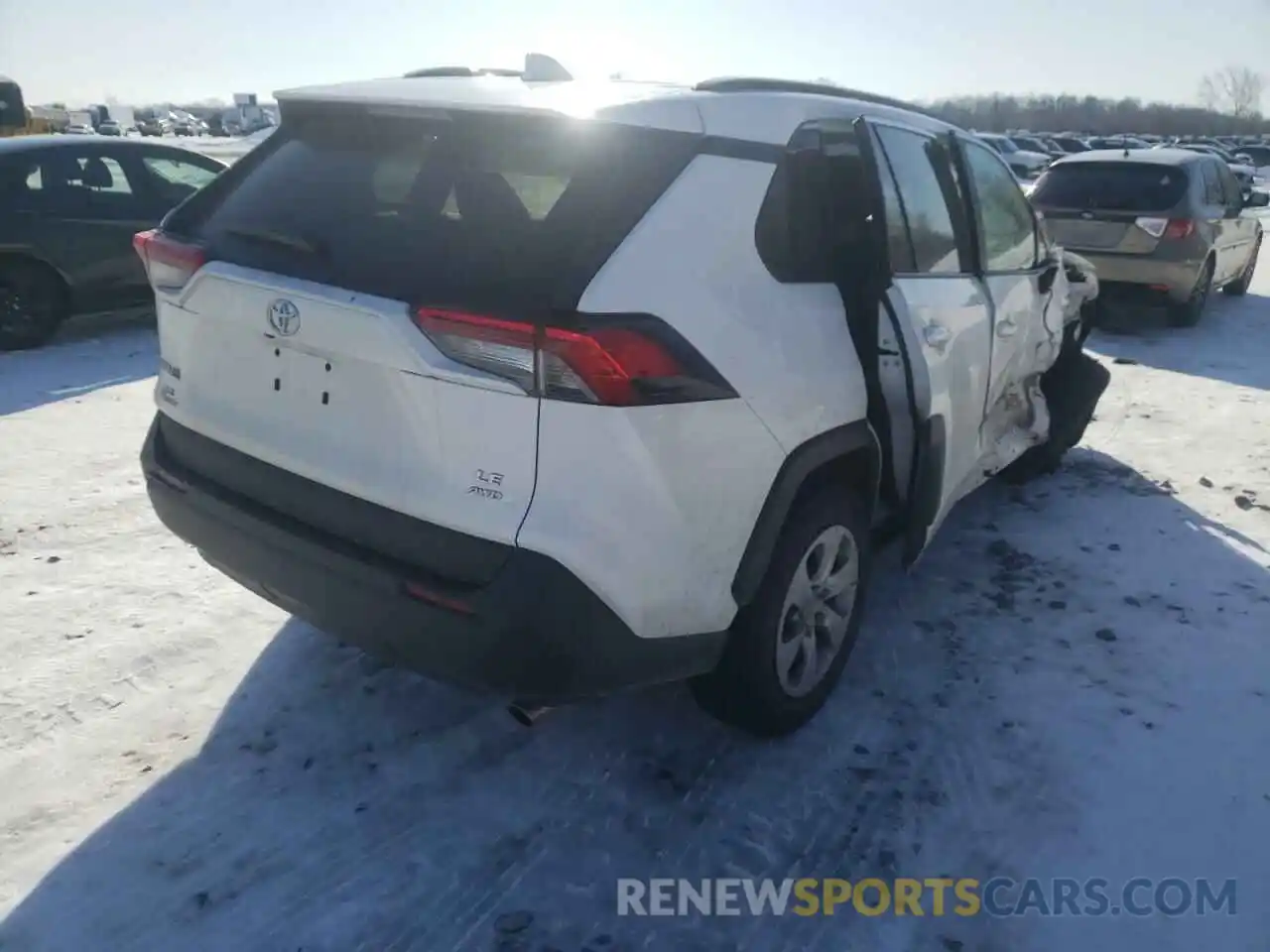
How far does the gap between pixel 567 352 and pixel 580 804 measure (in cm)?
139

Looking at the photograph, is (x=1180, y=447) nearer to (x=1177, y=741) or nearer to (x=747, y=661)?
(x=1177, y=741)

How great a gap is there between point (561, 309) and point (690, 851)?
1523 millimetres

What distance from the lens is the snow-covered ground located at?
7.98 feet

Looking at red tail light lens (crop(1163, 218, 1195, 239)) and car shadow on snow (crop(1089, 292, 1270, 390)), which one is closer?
car shadow on snow (crop(1089, 292, 1270, 390))

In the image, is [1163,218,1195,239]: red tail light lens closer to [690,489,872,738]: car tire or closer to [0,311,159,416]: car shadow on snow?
[690,489,872,738]: car tire

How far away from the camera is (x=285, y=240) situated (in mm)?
2596

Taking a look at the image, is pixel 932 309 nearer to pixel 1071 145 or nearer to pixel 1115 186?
pixel 1115 186

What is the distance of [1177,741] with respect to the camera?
126 inches

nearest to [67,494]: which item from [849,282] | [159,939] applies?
[159,939]

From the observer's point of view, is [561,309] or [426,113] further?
[426,113]

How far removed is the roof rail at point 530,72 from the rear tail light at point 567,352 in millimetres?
1205

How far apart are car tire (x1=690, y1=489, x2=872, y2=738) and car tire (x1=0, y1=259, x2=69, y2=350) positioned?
7.01 metres

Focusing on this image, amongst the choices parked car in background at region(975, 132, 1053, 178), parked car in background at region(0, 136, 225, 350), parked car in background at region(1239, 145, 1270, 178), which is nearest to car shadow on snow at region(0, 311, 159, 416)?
parked car in background at region(0, 136, 225, 350)

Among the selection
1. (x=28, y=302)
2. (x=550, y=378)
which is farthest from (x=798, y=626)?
(x=28, y=302)
